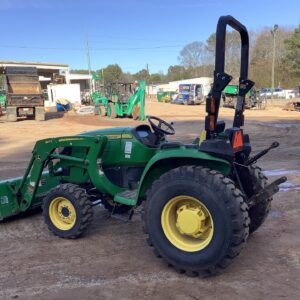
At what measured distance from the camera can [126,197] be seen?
4.53 metres

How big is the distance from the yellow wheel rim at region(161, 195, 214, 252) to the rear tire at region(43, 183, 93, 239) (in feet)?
3.93

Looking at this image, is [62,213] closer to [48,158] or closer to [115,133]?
[48,158]

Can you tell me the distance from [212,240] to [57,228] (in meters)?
2.05

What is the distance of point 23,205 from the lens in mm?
5336

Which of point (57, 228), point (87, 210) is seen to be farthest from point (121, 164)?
point (57, 228)

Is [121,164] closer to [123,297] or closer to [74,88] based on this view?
[123,297]

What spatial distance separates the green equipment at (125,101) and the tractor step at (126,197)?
18575 mm

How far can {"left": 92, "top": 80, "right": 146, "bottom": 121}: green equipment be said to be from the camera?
76.4ft

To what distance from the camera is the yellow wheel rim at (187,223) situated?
379 cm

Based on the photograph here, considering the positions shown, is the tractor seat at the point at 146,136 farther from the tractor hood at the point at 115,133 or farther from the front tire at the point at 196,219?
the front tire at the point at 196,219

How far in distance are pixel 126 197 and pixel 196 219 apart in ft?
3.33

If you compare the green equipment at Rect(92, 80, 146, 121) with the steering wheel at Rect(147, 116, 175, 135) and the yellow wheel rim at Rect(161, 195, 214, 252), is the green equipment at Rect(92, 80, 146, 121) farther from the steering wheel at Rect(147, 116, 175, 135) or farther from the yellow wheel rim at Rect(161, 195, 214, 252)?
the yellow wheel rim at Rect(161, 195, 214, 252)

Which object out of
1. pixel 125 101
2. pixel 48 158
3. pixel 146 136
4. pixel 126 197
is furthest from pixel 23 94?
pixel 126 197

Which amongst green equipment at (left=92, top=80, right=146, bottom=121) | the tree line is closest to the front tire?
green equipment at (left=92, top=80, right=146, bottom=121)
